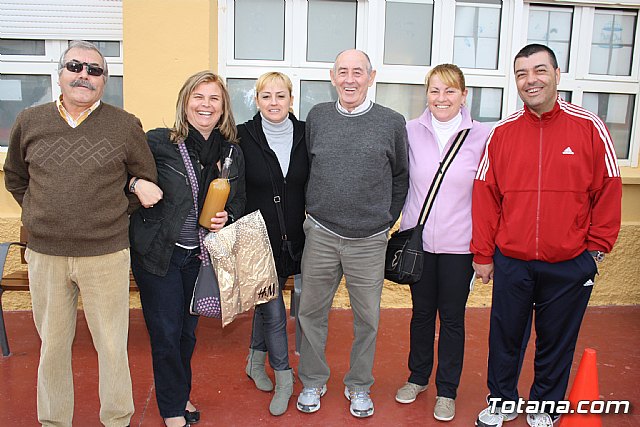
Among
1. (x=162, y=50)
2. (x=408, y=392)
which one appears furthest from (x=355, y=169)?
(x=162, y=50)

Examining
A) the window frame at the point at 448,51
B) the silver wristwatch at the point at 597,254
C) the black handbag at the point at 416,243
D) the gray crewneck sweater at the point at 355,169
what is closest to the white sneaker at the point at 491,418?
the black handbag at the point at 416,243

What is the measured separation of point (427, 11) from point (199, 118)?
3219 mm

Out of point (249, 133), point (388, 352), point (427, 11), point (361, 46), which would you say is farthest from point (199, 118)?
point (427, 11)

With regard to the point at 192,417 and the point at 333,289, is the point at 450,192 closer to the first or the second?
the point at 333,289

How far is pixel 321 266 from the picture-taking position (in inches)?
123

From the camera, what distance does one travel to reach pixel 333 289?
10.6 ft

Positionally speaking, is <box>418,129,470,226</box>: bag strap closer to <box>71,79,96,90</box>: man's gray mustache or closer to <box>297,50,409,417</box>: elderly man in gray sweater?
<box>297,50,409,417</box>: elderly man in gray sweater

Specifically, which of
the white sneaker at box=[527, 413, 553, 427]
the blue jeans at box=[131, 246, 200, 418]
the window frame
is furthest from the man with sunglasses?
the window frame

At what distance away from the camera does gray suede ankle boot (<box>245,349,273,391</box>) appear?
3.57 meters

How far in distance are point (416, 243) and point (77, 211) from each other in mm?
1747

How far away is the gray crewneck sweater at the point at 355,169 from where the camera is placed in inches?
117

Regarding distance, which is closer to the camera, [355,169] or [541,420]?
[355,169]

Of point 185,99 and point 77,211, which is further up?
point 185,99

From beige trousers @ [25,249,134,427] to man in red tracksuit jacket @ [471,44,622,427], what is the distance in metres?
1.88
